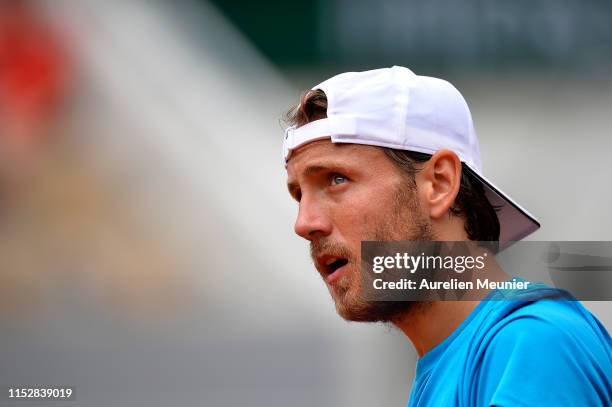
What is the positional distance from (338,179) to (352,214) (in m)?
0.09

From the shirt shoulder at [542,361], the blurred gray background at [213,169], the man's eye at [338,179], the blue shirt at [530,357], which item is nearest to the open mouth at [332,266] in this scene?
the man's eye at [338,179]

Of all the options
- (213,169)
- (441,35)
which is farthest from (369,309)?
(441,35)

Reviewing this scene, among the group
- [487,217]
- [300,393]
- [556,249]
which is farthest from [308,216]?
[300,393]

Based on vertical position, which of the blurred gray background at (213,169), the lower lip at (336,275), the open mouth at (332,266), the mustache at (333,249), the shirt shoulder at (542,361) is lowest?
the shirt shoulder at (542,361)

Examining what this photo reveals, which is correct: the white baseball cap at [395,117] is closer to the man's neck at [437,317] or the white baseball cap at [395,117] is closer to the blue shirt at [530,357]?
the man's neck at [437,317]

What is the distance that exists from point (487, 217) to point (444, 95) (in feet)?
0.90

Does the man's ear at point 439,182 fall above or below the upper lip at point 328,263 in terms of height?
above

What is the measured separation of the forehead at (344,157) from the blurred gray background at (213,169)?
1973 millimetres

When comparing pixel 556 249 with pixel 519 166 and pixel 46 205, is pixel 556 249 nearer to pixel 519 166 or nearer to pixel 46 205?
pixel 519 166

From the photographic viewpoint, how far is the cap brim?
5.99 ft

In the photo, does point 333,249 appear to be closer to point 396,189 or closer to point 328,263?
point 328,263

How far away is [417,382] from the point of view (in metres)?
1.73

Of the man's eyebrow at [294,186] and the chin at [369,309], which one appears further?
the man's eyebrow at [294,186]

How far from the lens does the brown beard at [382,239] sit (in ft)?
5.47
